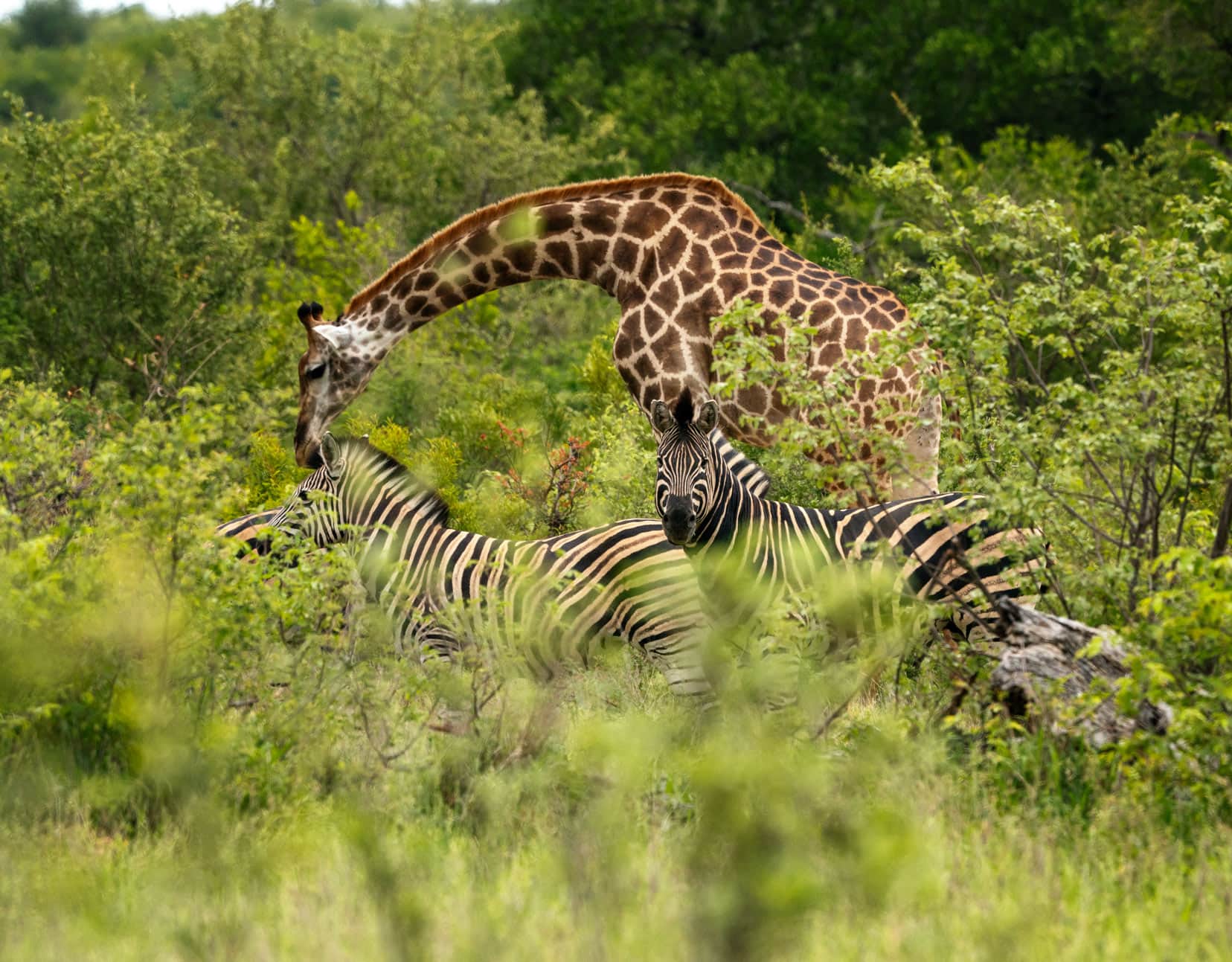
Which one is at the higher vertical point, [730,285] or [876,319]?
[730,285]

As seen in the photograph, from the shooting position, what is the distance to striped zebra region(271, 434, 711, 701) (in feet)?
23.9

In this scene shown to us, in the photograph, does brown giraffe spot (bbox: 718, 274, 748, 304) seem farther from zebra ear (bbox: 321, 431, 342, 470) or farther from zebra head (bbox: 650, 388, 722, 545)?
zebra ear (bbox: 321, 431, 342, 470)

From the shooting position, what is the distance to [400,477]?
8531 millimetres

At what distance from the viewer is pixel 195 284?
47.1ft

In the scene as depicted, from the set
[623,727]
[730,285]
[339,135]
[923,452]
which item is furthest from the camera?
[339,135]

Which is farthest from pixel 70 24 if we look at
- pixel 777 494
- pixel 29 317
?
pixel 777 494

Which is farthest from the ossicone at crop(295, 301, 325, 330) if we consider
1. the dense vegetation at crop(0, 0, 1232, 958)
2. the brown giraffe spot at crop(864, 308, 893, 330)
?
the brown giraffe spot at crop(864, 308, 893, 330)

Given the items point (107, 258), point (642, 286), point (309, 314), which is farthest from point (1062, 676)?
point (107, 258)

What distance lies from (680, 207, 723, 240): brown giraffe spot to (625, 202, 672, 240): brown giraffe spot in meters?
0.12

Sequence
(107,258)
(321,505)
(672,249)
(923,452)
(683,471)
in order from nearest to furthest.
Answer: (683,471) < (321,505) < (923,452) < (672,249) < (107,258)

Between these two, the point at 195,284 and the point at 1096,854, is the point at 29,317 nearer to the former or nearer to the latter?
the point at 195,284

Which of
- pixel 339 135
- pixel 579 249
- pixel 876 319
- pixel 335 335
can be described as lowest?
pixel 339 135

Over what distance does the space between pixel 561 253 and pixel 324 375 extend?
1.77 meters

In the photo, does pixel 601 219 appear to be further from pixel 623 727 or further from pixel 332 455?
pixel 623 727
